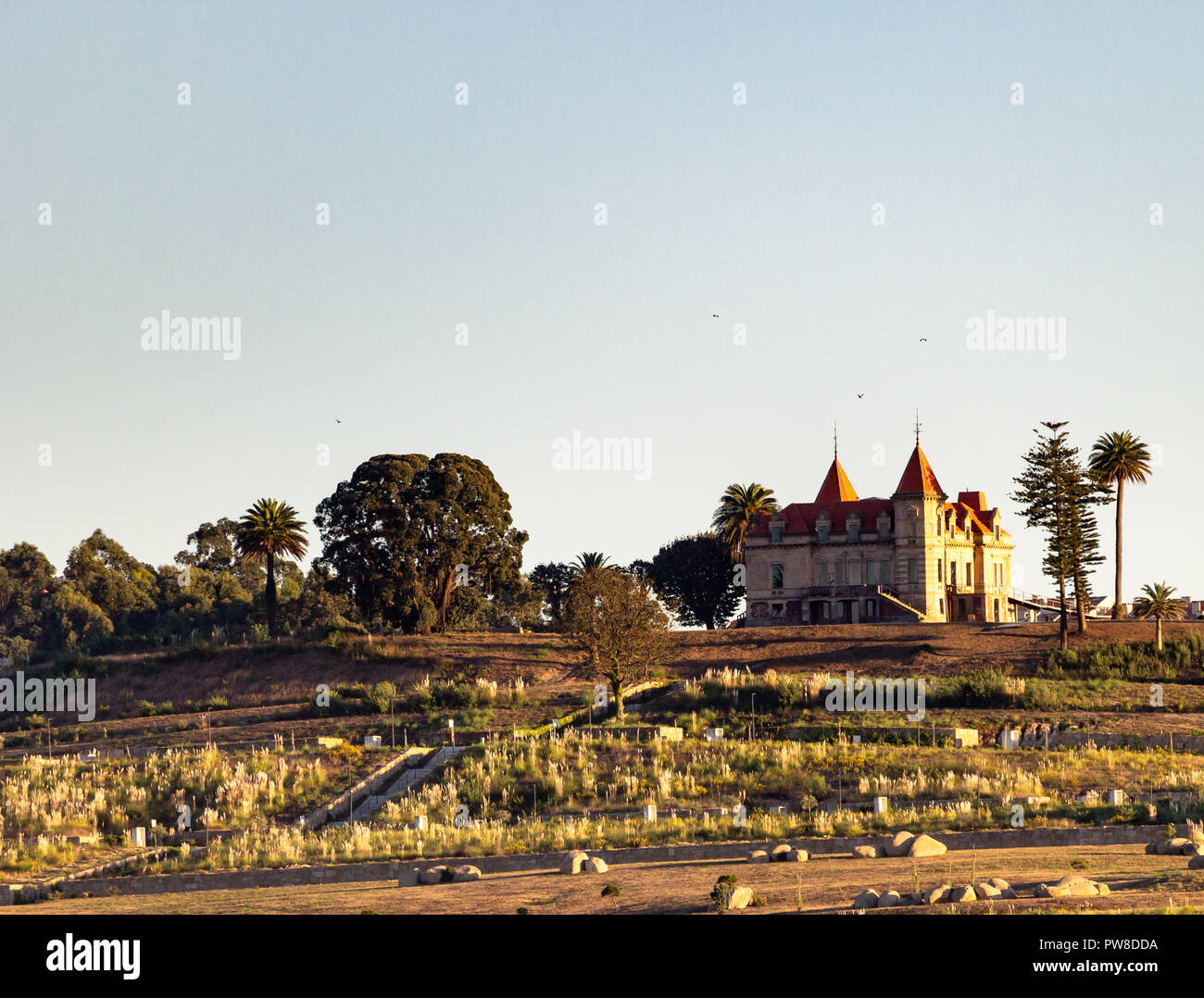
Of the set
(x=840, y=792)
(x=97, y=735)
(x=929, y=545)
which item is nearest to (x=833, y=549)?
(x=929, y=545)

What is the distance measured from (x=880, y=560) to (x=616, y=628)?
32324 millimetres

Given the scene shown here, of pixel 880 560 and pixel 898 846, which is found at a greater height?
pixel 880 560

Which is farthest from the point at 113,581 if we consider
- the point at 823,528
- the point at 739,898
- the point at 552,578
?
the point at 739,898

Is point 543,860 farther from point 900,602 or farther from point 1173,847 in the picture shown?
point 900,602

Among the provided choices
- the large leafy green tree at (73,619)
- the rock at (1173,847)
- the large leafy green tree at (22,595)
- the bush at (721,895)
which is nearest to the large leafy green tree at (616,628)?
the rock at (1173,847)

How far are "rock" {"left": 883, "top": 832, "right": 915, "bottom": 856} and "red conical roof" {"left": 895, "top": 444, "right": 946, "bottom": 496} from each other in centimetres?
5975

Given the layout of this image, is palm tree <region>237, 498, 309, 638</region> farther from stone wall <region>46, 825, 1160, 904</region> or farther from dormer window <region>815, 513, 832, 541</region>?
stone wall <region>46, 825, 1160, 904</region>

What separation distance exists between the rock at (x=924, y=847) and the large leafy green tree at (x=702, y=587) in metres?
74.5

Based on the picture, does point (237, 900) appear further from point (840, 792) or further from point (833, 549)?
point (833, 549)

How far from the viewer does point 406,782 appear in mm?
44094

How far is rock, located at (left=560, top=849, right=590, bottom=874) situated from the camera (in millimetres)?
27078

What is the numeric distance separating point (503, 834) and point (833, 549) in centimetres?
5650

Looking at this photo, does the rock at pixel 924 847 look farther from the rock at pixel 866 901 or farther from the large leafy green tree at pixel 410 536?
the large leafy green tree at pixel 410 536

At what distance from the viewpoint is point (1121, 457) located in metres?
78.0
